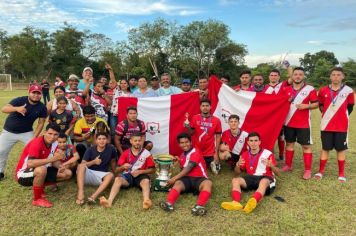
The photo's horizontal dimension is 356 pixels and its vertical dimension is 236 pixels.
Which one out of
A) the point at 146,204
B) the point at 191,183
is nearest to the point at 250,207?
the point at 191,183

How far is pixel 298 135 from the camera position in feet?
19.3

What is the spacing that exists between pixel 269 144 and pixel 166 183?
2.41 meters

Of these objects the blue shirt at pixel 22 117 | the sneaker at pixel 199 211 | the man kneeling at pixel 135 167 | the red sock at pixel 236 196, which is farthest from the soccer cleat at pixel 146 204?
the blue shirt at pixel 22 117

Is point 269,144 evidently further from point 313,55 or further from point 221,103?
point 313,55

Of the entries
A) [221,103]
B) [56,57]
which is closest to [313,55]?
[56,57]

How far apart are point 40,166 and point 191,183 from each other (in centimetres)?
226

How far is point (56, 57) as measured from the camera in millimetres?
57719

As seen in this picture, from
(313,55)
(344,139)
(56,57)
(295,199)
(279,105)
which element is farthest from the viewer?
(313,55)

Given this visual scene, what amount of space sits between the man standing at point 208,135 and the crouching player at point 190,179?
876 millimetres

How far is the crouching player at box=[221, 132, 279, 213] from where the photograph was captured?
4.63 metres

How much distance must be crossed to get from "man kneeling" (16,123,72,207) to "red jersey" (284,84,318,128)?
414cm

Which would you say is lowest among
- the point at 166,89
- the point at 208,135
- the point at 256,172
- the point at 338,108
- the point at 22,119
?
the point at 256,172

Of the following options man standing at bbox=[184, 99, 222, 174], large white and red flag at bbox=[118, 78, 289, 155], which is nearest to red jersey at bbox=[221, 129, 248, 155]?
man standing at bbox=[184, 99, 222, 174]

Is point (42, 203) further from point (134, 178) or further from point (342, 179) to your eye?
point (342, 179)
